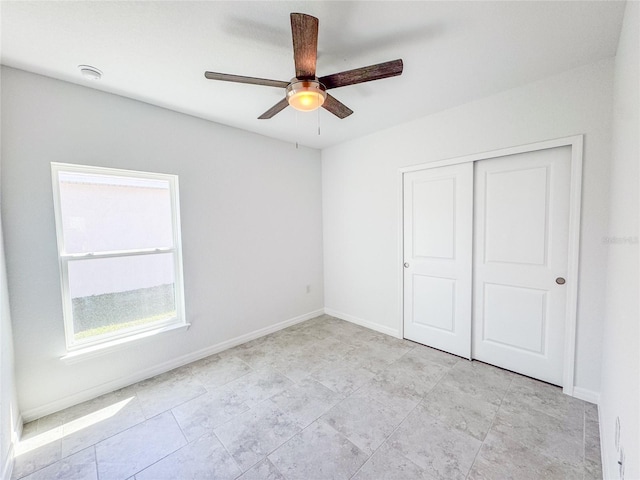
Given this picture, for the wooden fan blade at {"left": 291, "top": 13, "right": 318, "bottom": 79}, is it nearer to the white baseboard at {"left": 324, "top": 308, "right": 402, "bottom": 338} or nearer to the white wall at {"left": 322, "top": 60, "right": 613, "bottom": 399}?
the white wall at {"left": 322, "top": 60, "right": 613, "bottom": 399}

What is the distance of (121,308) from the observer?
2.42 meters

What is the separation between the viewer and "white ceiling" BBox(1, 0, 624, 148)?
1.44 m

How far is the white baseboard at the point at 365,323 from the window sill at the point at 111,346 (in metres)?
2.15

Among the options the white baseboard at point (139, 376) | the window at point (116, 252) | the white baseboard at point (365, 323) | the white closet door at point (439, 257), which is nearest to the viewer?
the white baseboard at point (139, 376)

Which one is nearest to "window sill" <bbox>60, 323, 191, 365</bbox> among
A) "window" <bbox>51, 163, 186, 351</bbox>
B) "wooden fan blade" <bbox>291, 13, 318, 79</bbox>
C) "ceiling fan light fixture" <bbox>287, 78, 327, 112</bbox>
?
"window" <bbox>51, 163, 186, 351</bbox>

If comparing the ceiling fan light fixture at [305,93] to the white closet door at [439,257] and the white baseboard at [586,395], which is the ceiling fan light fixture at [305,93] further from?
the white baseboard at [586,395]

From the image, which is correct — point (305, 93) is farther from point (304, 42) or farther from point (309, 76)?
point (304, 42)

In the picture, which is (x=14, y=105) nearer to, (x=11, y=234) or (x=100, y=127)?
(x=100, y=127)

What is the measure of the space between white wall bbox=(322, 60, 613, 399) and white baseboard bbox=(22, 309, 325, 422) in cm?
133

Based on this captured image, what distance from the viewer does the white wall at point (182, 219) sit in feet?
6.33

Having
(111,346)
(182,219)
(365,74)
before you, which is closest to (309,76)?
(365,74)

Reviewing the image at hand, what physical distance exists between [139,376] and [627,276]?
3539 millimetres

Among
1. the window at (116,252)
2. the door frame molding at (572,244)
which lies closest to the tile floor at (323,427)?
the door frame molding at (572,244)

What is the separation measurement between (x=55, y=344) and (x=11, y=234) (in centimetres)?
89
